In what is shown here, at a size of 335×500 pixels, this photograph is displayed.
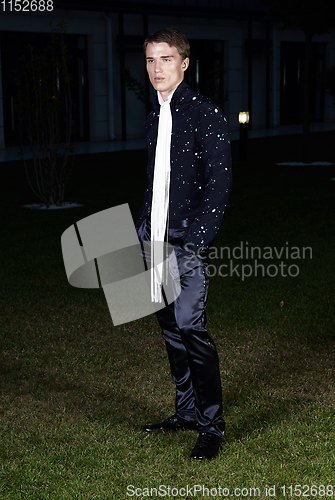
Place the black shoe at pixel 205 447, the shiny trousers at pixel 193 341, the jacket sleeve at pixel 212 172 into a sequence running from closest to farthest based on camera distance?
the jacket sleeve at pixel 212 172 → the shiny trousers at pixel 193 341 → the black shoe at pixel 205 447

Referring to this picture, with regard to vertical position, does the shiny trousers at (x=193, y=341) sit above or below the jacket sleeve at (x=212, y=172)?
below

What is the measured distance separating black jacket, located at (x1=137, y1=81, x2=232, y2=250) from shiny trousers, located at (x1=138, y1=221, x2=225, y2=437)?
0.42ft

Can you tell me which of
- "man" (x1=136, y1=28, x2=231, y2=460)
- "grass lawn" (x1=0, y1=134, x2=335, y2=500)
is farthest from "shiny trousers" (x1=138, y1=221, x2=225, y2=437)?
"grass lawn" (x1=0, y1=134, x2=335, y2=500)

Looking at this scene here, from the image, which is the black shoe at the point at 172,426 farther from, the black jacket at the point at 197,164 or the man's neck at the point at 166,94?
the man's neck at the point at 166,94

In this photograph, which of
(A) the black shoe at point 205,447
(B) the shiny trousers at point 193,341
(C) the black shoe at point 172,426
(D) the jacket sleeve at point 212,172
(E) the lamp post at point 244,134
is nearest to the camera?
(D) the jacket sleeve at point 212,172

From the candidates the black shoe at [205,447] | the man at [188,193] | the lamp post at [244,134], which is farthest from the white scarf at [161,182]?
the lamp post at [244,134]

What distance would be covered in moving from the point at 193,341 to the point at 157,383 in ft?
4.04

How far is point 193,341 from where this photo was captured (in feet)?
11.1

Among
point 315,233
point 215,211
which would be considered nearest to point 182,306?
point 215,211

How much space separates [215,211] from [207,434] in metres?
1.18

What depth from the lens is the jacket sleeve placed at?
10.5ft

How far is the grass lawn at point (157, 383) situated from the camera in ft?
11.0

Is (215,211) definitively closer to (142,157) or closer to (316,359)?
(316,359)

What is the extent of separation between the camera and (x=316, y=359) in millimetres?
4945
